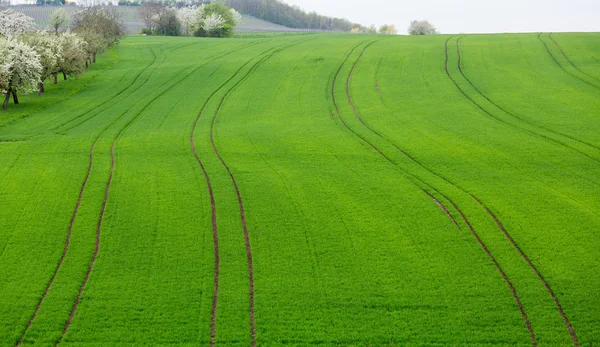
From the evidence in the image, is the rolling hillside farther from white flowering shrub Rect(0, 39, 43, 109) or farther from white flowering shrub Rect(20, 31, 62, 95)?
white flowering shrub Rect(0, 39, 43, 109)

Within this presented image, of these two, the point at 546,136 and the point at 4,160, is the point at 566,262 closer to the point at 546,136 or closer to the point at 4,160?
the point at 546,136

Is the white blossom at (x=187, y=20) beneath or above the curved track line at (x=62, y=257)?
above

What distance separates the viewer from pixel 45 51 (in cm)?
5100

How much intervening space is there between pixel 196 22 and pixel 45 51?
6352cm

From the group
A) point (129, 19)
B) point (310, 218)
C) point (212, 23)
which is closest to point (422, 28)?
point (212, 23)

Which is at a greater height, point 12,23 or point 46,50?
point 12,23

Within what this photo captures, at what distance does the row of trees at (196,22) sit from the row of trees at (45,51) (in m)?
29.5

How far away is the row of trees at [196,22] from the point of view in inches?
4341

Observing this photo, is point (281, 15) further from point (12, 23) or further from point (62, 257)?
point (62, 257)

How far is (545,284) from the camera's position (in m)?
17.4

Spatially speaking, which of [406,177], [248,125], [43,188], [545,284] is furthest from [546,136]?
[43,188]

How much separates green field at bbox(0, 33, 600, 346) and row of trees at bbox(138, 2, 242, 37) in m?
68.5

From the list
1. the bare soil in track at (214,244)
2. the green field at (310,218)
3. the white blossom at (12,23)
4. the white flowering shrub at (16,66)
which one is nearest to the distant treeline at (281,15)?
the white blossom at (12,23)

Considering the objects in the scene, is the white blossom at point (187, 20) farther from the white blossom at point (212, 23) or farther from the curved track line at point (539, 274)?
the curved track line at point (539, 274)
